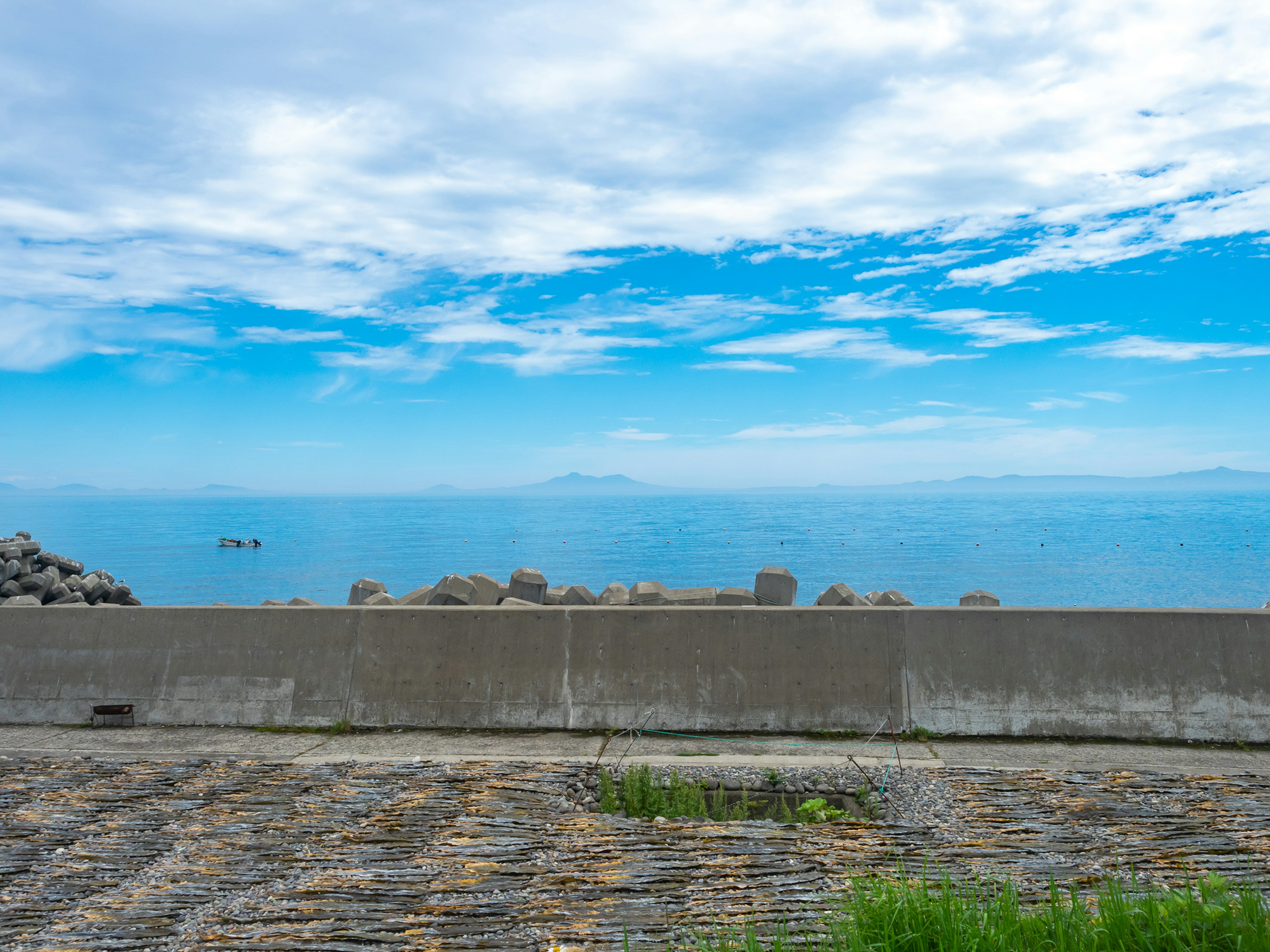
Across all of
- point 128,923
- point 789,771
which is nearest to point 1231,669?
point 789,771

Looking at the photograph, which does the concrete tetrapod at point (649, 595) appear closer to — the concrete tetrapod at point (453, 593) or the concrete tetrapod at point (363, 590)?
the concrete tetrapod at point (453, 593)

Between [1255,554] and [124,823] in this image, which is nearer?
[124,823]

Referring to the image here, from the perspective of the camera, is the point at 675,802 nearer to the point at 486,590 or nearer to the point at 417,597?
the point at 486,590

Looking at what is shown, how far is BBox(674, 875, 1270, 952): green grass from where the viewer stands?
11.5ft

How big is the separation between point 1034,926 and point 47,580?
1641cm

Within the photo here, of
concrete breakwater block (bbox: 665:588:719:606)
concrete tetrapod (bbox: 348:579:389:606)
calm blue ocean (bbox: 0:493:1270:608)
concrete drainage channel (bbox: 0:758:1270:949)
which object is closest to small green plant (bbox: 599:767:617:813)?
concrete drainage channel (bbox: 0:758:1270:949)

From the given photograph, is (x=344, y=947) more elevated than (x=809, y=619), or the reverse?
(x=809, y=619)

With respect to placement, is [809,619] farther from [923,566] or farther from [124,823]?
[923,566]

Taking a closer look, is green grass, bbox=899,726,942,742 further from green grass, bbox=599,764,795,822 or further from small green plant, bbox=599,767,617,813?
small green plant, bbox=599,767,617,813

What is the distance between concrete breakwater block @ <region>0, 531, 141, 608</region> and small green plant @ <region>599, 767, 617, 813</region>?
993cm

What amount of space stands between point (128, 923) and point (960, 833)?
476 centimetres

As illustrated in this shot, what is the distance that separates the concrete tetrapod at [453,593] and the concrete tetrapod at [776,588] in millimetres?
4538

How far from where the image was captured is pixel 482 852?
5285 millimetres

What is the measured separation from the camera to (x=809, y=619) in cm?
819
